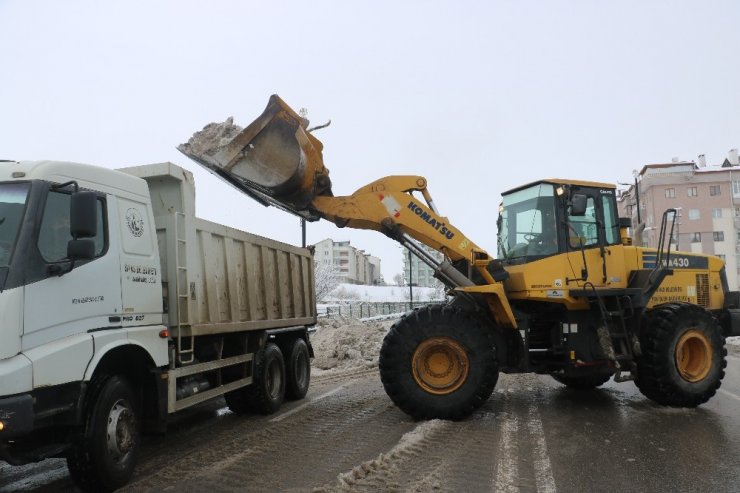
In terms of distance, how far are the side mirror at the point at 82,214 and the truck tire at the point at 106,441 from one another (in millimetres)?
1275

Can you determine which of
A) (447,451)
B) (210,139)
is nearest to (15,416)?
(447,451)

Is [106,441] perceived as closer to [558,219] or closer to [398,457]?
[398,457]

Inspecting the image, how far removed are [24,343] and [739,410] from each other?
8.51 metres

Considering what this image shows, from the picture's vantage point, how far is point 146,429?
219 inches

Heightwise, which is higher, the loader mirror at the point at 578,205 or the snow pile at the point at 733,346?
the loader mirror at the point at 578,205

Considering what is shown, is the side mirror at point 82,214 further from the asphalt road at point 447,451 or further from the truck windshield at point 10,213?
the asphalt road at point 447,451

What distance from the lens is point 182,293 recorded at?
19.9ft

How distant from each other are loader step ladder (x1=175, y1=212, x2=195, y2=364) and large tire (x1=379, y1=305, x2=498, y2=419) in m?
2.48

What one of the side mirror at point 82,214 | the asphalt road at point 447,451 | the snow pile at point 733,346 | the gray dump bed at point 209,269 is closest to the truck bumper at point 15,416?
the side mirror at point 82,214

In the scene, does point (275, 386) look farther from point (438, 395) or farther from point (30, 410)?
point (30, 410)

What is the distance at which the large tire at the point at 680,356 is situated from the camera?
782 centimetres

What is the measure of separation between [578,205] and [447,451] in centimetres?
379

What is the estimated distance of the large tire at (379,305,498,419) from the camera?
728 cm

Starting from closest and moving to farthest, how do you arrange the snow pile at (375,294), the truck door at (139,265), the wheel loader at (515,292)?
the truck door at (139,265) < the wheel loader at (515,292) < the snow pile at (375,294)
